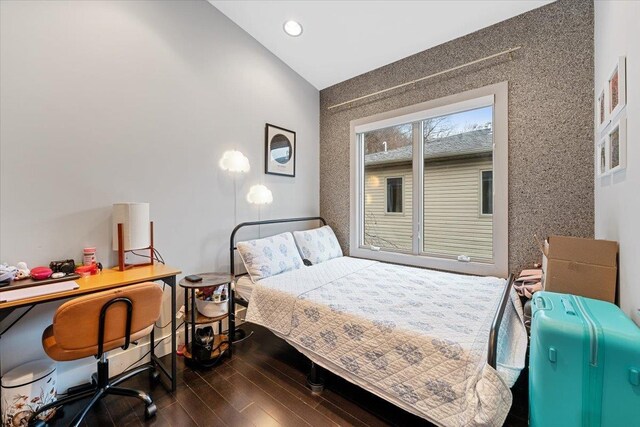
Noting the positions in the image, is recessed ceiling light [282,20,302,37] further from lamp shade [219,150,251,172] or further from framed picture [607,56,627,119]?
framed picture [607,56,627,119]

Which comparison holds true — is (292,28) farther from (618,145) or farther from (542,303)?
(542,303)

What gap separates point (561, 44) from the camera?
216 centimetres

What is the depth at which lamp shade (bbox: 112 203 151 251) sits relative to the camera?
6.34ft

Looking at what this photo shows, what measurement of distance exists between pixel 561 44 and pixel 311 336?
298 cm

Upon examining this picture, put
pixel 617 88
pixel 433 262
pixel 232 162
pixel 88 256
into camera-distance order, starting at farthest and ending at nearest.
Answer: pixel 433 262 → pixel 232 162 → pixel 88 256 → pixel 617 88

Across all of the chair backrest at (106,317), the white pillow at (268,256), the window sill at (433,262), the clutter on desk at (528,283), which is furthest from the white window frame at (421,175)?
the chair backrest at (106,317)

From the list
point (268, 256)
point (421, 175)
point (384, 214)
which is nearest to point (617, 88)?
point (421, 175)

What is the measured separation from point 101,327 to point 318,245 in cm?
213

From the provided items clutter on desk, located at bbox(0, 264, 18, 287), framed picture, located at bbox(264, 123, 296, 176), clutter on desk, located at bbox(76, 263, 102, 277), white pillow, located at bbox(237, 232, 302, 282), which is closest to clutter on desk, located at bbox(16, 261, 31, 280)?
clutter on desk, located at bbox(0, 264, 18, 287)

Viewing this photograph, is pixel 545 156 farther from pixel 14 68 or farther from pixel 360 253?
pixel 14 68

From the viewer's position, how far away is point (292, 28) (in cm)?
276

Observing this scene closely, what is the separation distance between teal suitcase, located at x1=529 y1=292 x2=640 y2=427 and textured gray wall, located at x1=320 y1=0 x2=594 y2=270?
1.29 m

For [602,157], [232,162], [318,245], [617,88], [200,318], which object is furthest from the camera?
[318,245]

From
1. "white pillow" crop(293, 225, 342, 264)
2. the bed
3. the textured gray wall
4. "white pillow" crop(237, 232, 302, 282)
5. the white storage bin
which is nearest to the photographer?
the bed
